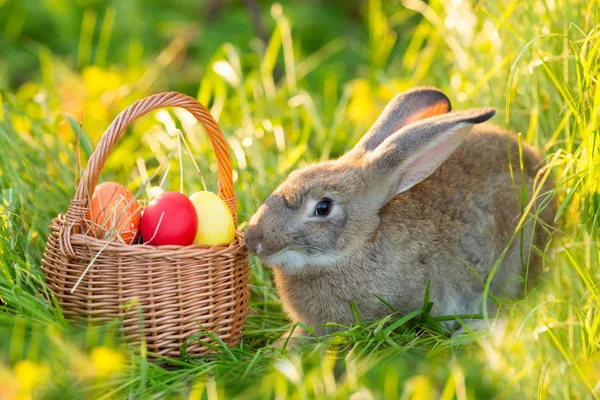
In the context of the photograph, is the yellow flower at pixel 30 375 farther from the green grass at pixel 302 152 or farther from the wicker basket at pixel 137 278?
the wicker basket at pixel 137 278

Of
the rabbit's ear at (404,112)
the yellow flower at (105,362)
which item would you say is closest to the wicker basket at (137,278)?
the yellow flower at (105,362)

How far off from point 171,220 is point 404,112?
1.41m

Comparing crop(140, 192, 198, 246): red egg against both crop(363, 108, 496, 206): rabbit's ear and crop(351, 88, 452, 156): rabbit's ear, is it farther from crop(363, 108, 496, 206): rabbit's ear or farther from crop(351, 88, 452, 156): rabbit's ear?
crop(351, 88, 452, 156): rabbit's ear

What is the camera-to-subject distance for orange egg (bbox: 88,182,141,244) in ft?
11.0

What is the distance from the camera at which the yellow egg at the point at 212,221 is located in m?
3.48

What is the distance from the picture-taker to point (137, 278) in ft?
10.6

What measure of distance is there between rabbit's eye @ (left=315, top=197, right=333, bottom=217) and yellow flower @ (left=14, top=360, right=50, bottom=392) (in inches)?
54.4

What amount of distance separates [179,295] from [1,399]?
1007 mm

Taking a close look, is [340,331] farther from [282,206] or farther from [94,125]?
[94,125]

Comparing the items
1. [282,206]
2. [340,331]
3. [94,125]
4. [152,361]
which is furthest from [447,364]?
[94,125]

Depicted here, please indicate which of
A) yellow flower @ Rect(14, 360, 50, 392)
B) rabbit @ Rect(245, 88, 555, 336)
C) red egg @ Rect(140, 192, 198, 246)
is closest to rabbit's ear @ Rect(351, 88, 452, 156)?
rabbit @ Rect(245, 88, 555, 336)

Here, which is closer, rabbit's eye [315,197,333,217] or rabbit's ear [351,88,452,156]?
rabbit's eye [315,197,333,217]

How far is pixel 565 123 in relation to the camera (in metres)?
3.78

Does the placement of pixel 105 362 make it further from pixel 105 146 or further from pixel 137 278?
pixel 105 146
